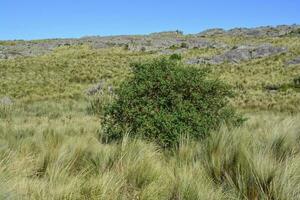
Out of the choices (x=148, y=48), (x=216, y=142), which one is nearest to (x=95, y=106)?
(x=216, y=142)

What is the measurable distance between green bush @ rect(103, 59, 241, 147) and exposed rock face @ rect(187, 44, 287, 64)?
44680mm

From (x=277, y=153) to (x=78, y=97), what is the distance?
30.0 m

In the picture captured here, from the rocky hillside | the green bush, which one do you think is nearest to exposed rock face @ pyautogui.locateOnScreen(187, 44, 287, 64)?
the rocky hillside

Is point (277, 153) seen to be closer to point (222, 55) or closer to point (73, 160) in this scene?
point (73, 160)

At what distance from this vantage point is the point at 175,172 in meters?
5.41

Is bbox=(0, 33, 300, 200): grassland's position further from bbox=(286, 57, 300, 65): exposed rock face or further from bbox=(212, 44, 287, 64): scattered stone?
bbox=(212, 44, 287, 64): scattered stone

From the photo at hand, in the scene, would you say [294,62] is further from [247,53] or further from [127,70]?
[127,70]

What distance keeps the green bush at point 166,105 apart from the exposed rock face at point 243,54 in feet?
147

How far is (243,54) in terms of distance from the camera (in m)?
59.2

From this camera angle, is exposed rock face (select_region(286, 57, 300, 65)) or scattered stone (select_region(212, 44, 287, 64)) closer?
exposed rock face (select_region(286, 57, 300, 65))

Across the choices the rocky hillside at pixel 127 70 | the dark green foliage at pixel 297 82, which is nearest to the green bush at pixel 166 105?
the rocky hillside at pixel 127 70

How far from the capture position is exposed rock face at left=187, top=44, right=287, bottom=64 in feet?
187

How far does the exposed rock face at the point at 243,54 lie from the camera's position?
187 feet

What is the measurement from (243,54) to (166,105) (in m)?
50.4
